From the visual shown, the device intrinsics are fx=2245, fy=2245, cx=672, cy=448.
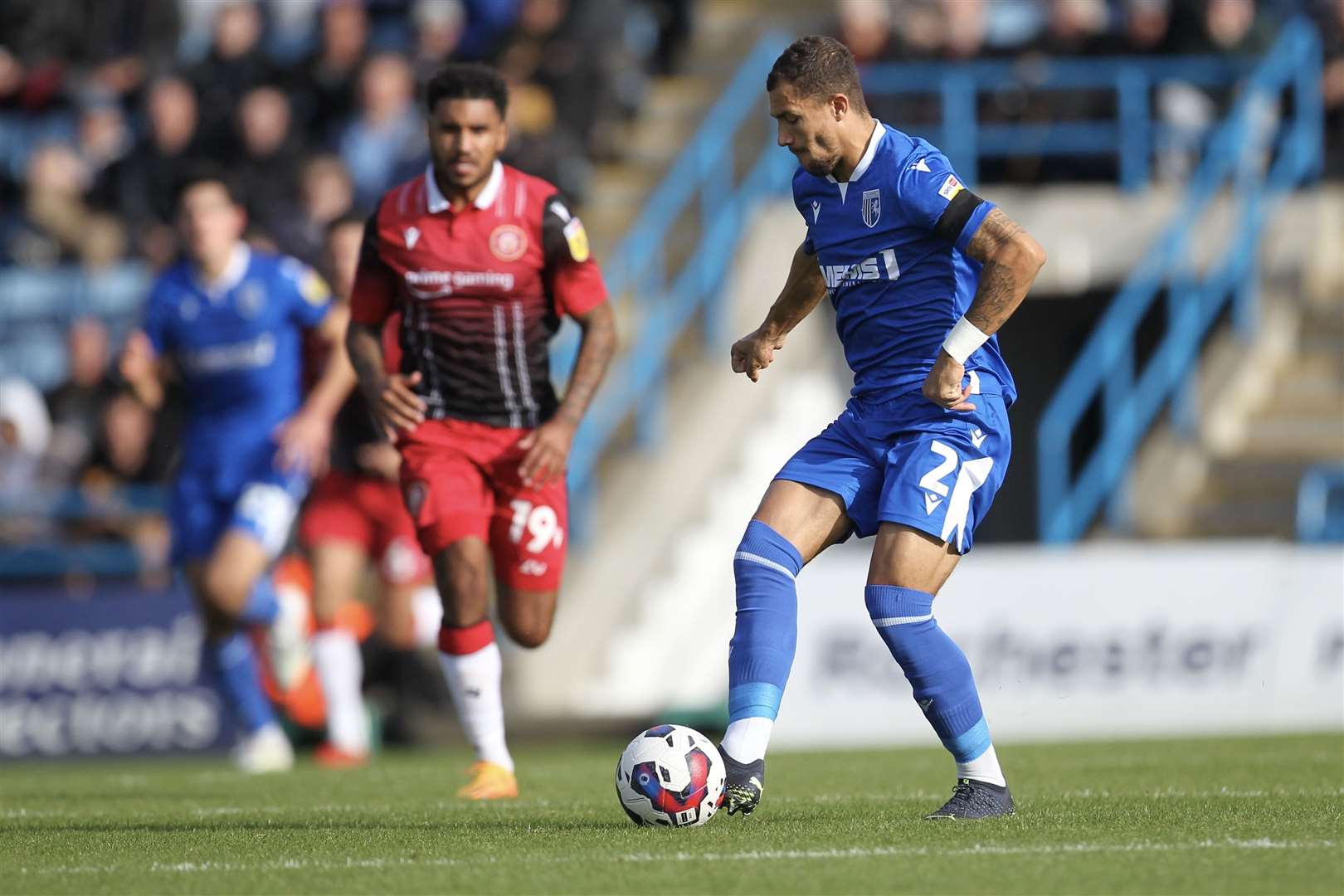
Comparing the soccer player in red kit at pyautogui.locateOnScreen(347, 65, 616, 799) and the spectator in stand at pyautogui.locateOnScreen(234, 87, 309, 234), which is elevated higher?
the spectator in stand at pyautogui.locateOnScreen(234, 87, 309, 234)

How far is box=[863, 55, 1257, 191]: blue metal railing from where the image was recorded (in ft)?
55.7

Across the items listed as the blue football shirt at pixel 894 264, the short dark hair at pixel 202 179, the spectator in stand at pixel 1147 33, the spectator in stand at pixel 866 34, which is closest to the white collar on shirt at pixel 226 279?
the short dark hair at pixel 202 179

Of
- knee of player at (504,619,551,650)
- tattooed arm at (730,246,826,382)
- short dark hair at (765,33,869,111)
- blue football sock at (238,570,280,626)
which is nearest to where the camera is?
short dark hair at (765,33,869,111)

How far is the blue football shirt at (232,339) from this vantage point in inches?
462

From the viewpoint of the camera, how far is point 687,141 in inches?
761

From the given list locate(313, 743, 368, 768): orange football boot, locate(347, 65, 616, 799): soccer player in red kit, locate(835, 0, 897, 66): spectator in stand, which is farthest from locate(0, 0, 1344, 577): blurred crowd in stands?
locate(347, 65, 616, 799): soccer player in red kit

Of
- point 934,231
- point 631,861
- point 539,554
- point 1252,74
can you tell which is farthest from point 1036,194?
point 631,861

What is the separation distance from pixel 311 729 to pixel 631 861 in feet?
29.7

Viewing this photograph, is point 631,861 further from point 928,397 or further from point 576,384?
point 576,384

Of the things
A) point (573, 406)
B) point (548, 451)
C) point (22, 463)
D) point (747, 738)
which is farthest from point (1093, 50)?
point (747, 738)

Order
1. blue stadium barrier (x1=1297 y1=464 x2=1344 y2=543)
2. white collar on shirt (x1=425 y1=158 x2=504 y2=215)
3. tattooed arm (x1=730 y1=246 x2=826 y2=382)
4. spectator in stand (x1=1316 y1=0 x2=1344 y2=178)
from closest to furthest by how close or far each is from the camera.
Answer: tattooed arm (x1=730 y1=246 x2=826 y2=382) < white collar on shirt (x1=425 y1=158 x2=504 y2=215) < blue stadium barrier (x1=1297 y1=464 x2=1344 y2=543) < spectator in stand (x1=1316 y1=0 x2=1344 y2=178)

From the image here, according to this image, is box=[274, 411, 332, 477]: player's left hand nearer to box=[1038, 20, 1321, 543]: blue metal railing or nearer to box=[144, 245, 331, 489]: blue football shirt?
box=[144, 245, 331, 489]: blue football shirt

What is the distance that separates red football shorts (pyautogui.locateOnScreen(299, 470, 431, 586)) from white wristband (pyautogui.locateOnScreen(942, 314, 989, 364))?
243 inches

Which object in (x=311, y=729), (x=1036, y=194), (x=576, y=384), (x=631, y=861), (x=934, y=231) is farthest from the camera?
(x=1036, y=194)
